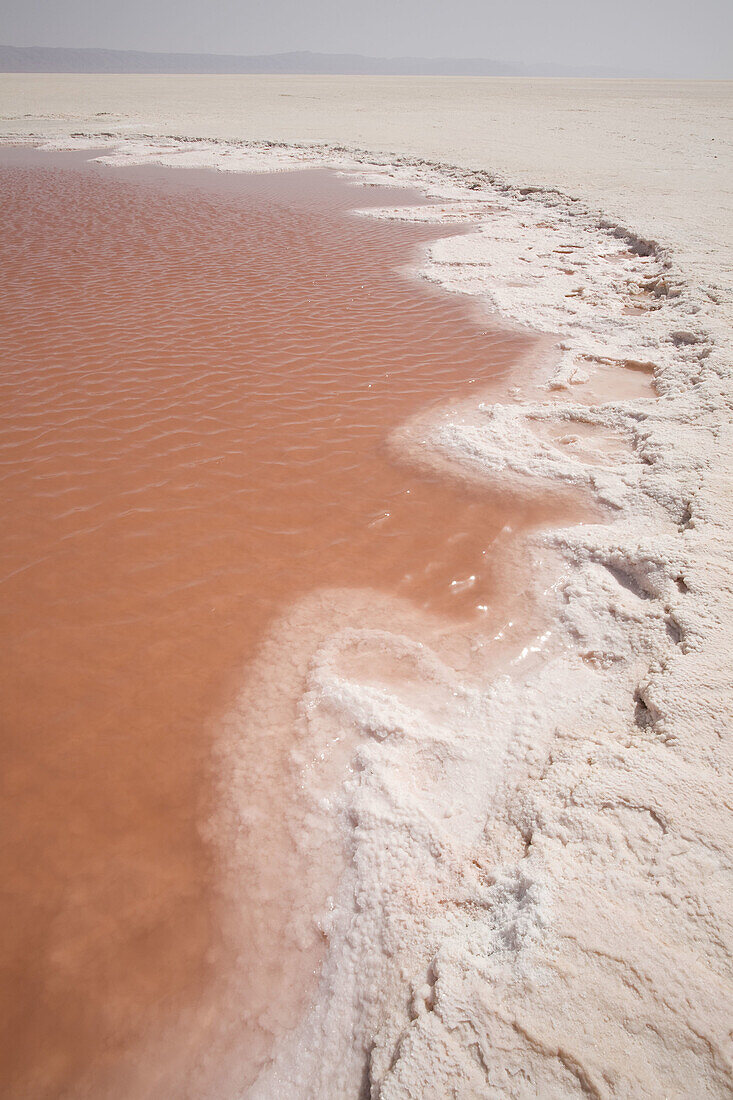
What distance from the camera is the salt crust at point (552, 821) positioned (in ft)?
4.87

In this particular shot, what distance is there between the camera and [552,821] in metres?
1.97

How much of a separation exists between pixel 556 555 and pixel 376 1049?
2.41m

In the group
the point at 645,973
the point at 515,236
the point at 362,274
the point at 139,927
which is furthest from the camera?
the point at 515,236

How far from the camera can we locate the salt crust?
1.48 meters

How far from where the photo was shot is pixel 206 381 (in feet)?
17.0

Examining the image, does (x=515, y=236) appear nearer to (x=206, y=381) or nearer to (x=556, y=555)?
(x=206, y=381)

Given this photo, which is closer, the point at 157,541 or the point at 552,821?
the point at 552,821

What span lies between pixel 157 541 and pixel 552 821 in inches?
102

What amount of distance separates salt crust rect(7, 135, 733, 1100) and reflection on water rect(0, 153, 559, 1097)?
1.33ft

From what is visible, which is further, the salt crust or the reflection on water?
the reflection on water

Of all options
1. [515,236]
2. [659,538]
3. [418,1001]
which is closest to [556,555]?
[659,538]

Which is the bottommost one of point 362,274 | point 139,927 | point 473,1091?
point 139,927

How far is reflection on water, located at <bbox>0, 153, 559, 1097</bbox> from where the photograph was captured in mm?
1984

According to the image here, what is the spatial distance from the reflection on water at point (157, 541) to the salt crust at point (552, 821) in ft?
1.33
